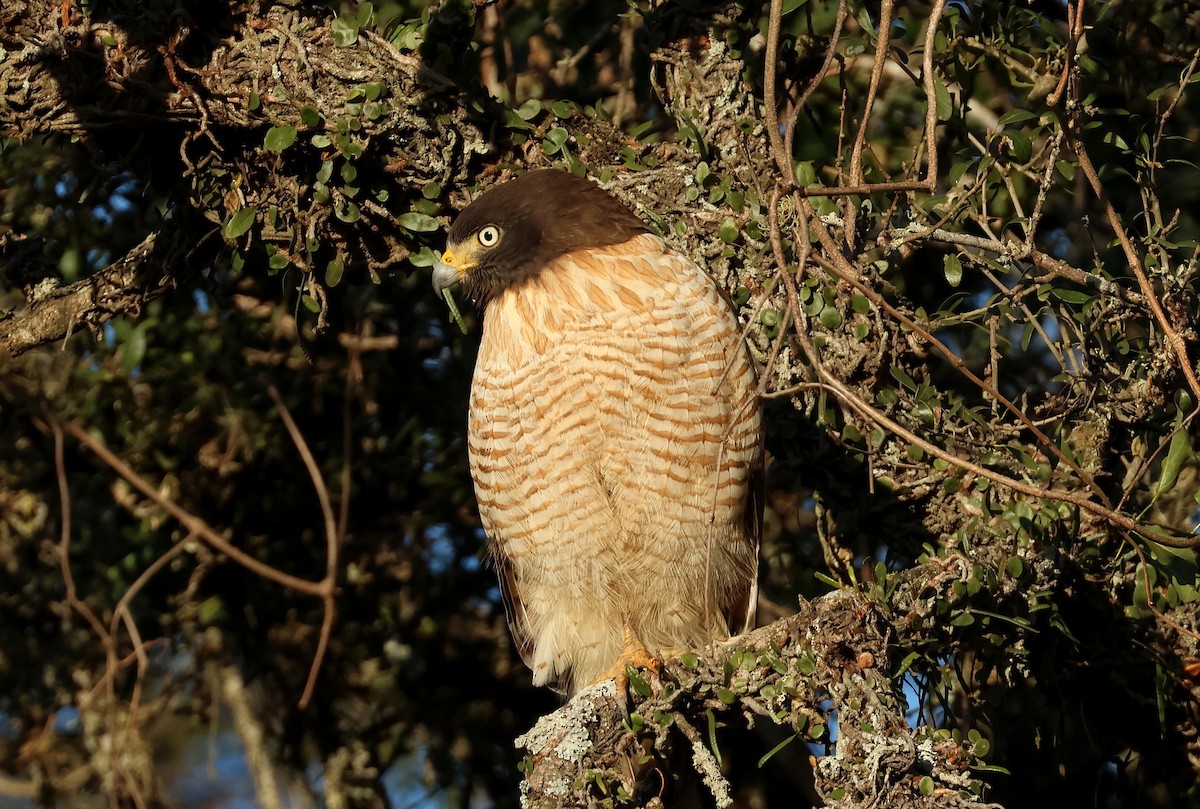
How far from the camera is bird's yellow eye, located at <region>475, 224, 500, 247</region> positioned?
153 inches

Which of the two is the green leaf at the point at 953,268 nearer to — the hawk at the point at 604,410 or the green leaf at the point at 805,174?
the green leaf at the point at 805,174

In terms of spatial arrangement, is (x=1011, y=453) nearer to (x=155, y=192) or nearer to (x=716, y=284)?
(x=716, y=284)

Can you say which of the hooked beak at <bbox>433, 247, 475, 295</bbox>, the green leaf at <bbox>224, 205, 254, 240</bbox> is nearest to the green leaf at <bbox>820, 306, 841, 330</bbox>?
the hooked beak at <bbox>433, 247, 475, 295</bbox>

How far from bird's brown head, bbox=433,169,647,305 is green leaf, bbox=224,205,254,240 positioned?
58 cm

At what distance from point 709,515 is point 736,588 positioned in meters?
0.50

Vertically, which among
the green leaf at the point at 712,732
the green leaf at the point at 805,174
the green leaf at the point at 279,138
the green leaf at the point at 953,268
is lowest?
the green leaf at the point at 712,732

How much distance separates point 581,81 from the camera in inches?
205

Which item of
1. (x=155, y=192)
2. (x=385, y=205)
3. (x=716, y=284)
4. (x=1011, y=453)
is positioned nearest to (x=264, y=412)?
(x=155, y=192)

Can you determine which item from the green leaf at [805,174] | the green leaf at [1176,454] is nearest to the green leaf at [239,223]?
the green leaf at [805,174]

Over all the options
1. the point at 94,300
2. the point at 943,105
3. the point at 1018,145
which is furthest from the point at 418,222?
the point at 1018,145

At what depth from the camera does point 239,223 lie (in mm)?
3932

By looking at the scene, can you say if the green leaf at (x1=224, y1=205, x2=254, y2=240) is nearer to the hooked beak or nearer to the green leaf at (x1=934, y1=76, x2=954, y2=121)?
the hooked beak

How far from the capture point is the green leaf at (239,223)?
12.8 feet

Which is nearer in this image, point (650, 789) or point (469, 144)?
point (650, 789)
